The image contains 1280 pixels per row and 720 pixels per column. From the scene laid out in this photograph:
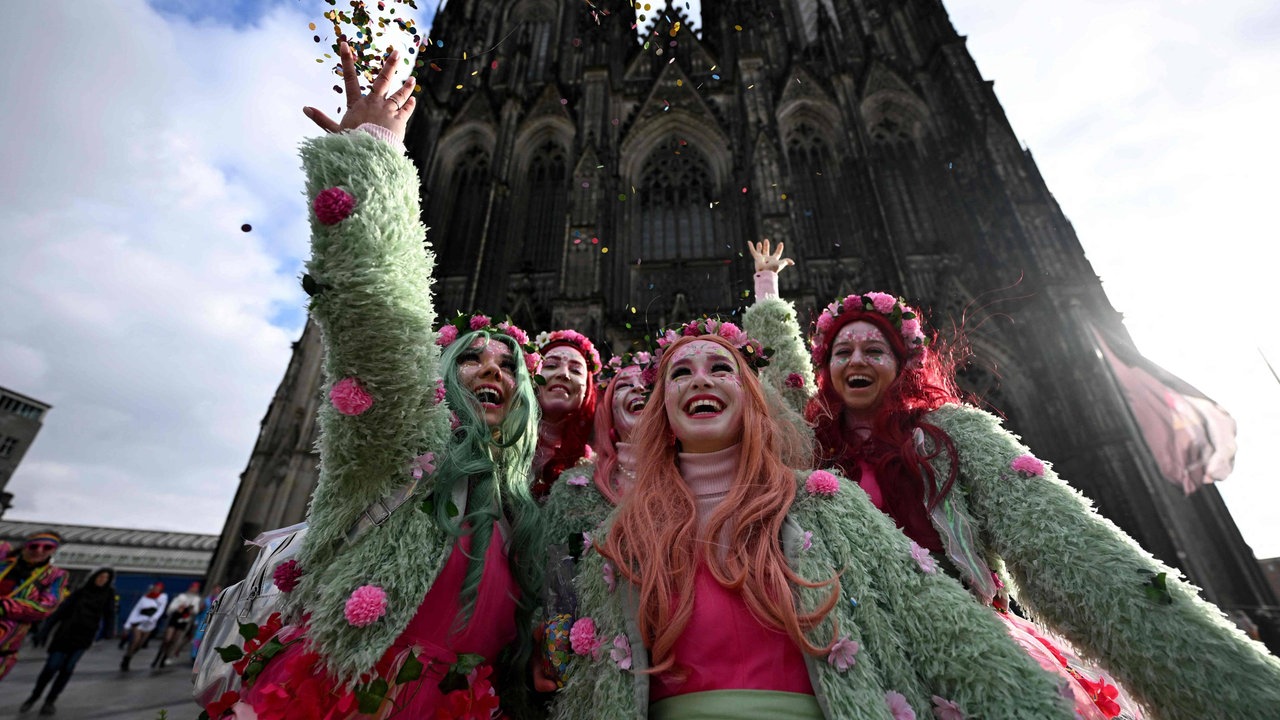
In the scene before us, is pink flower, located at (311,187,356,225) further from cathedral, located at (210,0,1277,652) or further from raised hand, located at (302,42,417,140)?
cathedral, located at (210,0,1277,652)

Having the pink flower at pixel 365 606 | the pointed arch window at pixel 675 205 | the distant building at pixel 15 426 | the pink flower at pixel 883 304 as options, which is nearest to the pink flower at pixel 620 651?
the pink flower at pixel 365 606

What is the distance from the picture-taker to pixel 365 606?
4.25 ft

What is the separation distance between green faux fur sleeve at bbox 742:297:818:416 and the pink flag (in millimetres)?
9085

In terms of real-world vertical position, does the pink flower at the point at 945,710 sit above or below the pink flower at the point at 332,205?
below

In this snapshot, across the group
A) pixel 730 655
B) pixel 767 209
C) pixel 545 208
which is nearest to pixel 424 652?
pixel 730 655

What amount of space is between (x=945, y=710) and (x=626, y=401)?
Answer: 1866mm

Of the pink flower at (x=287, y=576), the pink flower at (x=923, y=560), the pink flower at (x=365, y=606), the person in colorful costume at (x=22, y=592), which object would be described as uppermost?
the pink flower at (x=923, y=560)

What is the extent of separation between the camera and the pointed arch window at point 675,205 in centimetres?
1277

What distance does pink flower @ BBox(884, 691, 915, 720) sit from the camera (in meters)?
1.16

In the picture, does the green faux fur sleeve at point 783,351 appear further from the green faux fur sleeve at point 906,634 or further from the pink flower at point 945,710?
the pink flower at point 945,710

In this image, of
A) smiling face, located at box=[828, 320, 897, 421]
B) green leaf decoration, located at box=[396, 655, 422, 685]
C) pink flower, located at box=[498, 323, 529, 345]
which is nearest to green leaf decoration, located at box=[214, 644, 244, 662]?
green leaf decoration, located at box=[396, 655, 422, 685]

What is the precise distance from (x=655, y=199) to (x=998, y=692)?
13294 millimetres

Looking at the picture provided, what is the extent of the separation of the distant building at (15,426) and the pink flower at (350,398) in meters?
43.6

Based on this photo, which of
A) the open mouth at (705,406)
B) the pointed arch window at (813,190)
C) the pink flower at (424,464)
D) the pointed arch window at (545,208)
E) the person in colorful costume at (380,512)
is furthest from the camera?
the pointed arch window at (545,208)
